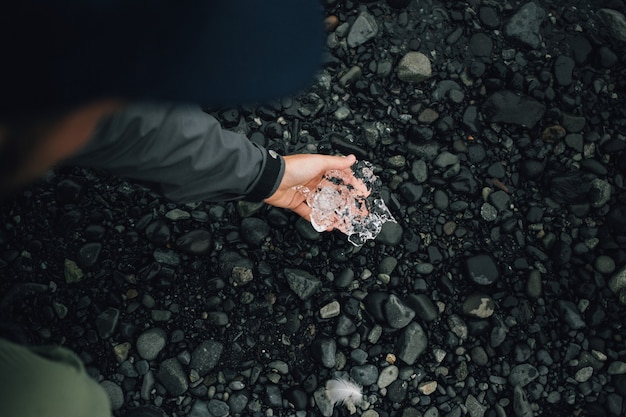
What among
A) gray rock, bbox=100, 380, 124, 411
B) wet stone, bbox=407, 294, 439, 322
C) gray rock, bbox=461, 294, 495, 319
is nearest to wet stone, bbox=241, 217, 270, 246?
wet stone, bbox=407, 294, 439, 322

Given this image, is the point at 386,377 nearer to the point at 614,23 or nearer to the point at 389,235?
the point at 389,235

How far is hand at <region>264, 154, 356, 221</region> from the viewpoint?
8.18 ft

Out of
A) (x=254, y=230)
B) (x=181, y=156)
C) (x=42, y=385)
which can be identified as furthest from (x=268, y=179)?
(x=42, y=385)

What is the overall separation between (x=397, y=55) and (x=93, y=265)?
1.88 metres

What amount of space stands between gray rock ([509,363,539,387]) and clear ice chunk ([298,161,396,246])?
0.93 meters

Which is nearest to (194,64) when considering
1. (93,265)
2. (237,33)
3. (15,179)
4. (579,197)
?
(237,33)

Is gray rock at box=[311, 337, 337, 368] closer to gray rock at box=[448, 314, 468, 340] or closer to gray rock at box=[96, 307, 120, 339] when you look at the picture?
gray rock at box=[448, 314, 468, 340]

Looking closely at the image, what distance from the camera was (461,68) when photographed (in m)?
2.94

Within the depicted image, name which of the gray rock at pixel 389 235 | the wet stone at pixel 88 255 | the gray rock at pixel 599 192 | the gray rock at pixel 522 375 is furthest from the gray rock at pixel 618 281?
the wet stone at pixel 88 255

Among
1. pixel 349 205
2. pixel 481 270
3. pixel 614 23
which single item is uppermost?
pixel 614 23

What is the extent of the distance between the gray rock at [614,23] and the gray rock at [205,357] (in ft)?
8.65

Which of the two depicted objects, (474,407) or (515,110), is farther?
(515,110)

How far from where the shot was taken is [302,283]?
2662 millimetres

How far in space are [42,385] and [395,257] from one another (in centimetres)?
175
